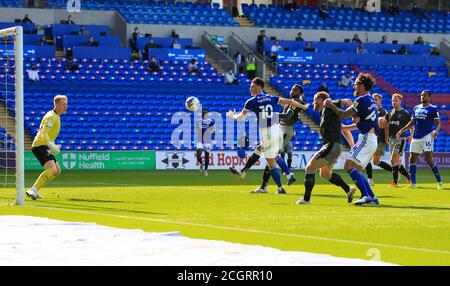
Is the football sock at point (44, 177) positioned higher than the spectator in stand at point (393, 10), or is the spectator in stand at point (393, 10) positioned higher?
the spectator in stand at point (393, 10)

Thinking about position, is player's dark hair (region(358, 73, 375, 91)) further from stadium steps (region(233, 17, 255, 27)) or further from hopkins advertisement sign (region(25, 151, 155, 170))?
stadium steps (region(233, 17, 255, 27))

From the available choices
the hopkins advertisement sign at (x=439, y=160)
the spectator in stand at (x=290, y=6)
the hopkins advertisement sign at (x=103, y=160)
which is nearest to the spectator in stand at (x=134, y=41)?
the hopkins advertisement sign at (x=103, y=160)

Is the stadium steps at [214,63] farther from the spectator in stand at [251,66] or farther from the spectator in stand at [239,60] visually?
the spectator in stand at [251,66]

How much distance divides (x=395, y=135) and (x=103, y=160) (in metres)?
17.0

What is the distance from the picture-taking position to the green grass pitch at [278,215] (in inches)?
448

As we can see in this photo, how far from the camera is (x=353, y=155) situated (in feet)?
59.0

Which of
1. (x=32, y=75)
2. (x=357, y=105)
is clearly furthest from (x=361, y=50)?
(x=357, y=105)

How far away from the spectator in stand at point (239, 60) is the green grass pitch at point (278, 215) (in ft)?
87.8

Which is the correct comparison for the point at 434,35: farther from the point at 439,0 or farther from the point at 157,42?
the point at 157,42

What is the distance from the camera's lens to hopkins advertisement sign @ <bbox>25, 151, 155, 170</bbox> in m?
39.3

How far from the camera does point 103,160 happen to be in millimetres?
40531

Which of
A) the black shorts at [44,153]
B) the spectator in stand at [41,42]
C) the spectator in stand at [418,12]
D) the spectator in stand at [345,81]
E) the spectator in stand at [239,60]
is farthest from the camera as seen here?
the spectator in stand at [418,12]

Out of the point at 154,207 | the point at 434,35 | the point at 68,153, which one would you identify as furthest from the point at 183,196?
→ the point at 434,35

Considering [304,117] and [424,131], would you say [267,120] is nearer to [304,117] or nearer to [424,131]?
[424,131]
